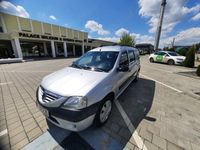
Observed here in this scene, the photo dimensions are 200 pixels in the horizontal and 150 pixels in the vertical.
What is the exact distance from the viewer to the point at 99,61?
3.23 meters

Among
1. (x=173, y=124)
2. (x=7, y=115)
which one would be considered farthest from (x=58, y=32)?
(x=173, y=124)

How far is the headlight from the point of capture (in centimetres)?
183

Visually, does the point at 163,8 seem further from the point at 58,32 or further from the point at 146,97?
the point at 146,97

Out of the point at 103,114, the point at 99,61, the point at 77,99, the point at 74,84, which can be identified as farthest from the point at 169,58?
the point at 77,99

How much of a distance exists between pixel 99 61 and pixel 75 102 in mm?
1694

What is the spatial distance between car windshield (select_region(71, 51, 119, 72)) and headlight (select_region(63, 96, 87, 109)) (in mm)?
1110

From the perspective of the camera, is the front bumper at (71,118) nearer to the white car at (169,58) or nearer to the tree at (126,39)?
the white car at (169,58)

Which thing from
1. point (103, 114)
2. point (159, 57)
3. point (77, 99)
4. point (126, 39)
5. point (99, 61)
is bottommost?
point (103, 114)

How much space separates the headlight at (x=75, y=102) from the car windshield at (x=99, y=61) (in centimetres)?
111

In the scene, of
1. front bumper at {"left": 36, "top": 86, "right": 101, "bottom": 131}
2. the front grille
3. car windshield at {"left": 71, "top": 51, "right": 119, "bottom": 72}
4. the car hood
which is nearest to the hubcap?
front bumper at {"left": 36, "top": 86, "right": 101, "bottom": 131}

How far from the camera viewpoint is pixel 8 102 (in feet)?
12.1

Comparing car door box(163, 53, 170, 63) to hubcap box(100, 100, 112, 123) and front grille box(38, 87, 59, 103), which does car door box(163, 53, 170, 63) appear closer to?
hubcap box(100, 100, 112, 123)

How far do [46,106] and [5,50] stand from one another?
31534 millimetres

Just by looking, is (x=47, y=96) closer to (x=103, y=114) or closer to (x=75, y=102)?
(x=75, y=102)
